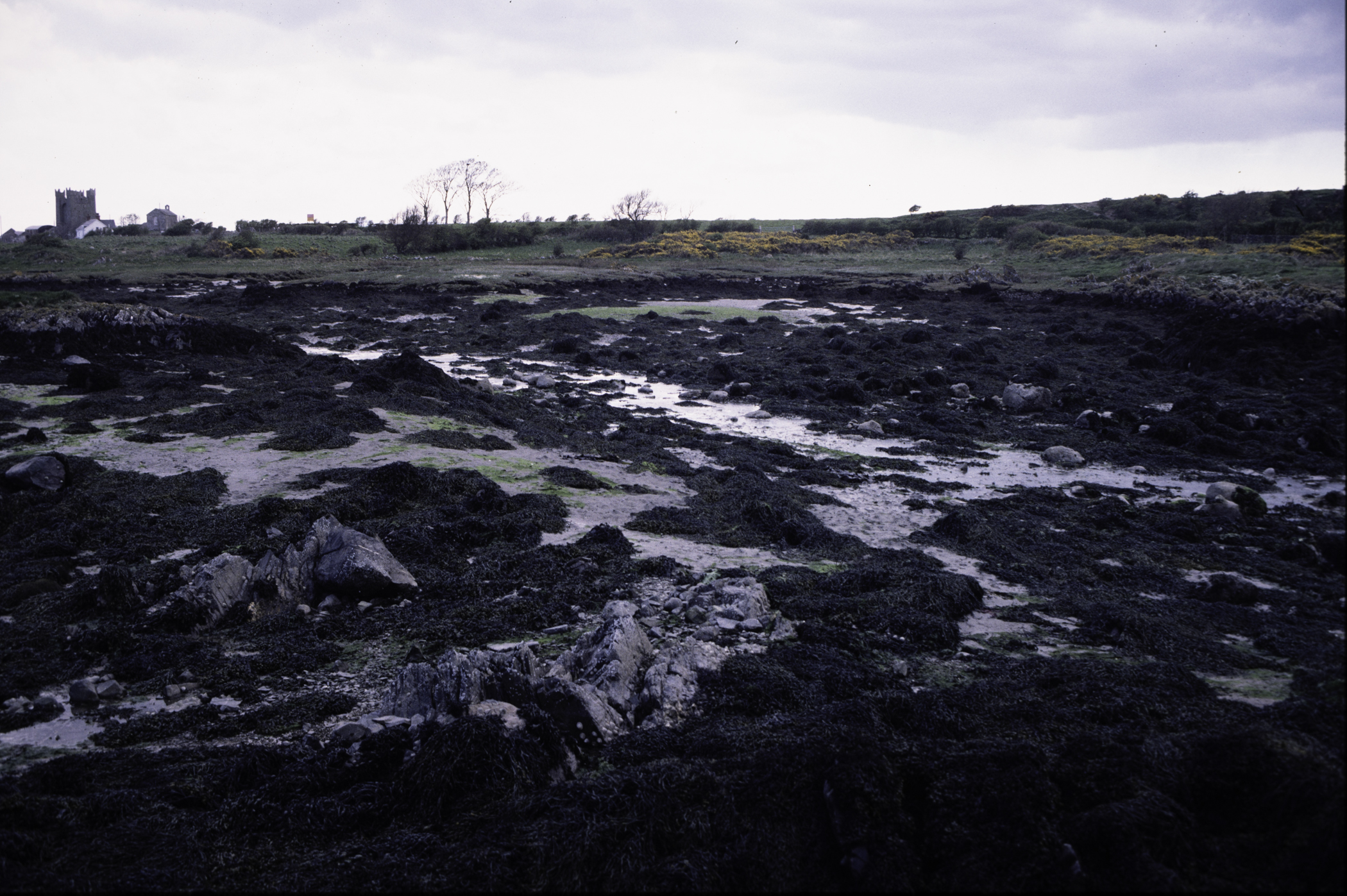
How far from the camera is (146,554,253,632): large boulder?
224 inches

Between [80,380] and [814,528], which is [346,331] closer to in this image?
[80,380]

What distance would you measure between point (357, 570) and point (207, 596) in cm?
107

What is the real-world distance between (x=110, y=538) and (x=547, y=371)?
43.0ft

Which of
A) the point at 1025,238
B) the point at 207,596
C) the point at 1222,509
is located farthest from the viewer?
the point at 1025,238

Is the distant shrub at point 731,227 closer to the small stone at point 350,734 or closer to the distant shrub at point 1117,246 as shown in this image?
the distant shrub at point 1117,246

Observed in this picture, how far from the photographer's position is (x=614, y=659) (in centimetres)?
468

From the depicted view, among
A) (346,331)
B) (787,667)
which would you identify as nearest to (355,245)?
(346,331)

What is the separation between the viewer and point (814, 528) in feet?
28.5

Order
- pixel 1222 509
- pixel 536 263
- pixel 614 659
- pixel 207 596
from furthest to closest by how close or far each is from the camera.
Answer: pixel 536 263 → pixel 1222 509 → pixel 207 596 → pixel 614 659

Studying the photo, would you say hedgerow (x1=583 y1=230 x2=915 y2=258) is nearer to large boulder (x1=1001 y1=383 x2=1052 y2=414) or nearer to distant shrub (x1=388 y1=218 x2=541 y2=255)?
distant shrub (x1=388 y1=218 x2=541 y2=255)

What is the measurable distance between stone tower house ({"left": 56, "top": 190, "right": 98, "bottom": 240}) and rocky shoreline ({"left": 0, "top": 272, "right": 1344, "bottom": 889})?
8428 centimetres

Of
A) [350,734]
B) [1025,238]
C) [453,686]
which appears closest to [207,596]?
[350,734]

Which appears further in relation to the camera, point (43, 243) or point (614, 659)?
point (43, 243)

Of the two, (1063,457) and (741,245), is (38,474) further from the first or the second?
(741,245)
